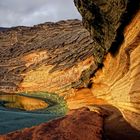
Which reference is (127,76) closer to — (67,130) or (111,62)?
(111,62)

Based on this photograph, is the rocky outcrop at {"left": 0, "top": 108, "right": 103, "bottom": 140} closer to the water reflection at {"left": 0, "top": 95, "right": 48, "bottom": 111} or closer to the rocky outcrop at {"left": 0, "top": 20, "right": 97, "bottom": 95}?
the water reflection at {"left": 0, "top": 95, "right": 48, "bottom": 111}

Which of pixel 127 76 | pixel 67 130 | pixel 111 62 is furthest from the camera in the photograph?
pixel 111 62

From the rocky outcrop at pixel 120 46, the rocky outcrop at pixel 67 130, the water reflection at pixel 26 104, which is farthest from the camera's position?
the water reflection at pixel 26 104

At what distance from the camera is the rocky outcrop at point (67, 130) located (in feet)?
17.5

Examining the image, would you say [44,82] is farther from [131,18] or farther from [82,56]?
[131,18]

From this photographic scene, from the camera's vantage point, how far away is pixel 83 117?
19.4 ft

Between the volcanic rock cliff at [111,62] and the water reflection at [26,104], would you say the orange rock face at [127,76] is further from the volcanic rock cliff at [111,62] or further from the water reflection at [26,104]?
the water reflection at [26,104]

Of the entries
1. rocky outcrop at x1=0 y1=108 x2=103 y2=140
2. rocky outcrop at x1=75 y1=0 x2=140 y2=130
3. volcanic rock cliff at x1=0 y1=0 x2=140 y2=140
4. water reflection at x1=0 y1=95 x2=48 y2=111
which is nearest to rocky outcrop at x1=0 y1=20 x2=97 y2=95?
volcanic rock cliff at x1=0 y1=0 x2=140 y2=140

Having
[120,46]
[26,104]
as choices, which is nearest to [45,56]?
[26,104]

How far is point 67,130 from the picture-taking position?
5.47 m

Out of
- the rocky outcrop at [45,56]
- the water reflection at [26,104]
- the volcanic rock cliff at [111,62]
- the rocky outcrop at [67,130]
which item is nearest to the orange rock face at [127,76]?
the volcanic rock cliff at [111,62]

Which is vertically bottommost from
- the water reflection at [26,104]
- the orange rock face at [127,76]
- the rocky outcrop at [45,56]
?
the orange rock face at [127,76]

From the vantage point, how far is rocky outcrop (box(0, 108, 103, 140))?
210 inches

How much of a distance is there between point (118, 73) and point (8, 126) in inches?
223
